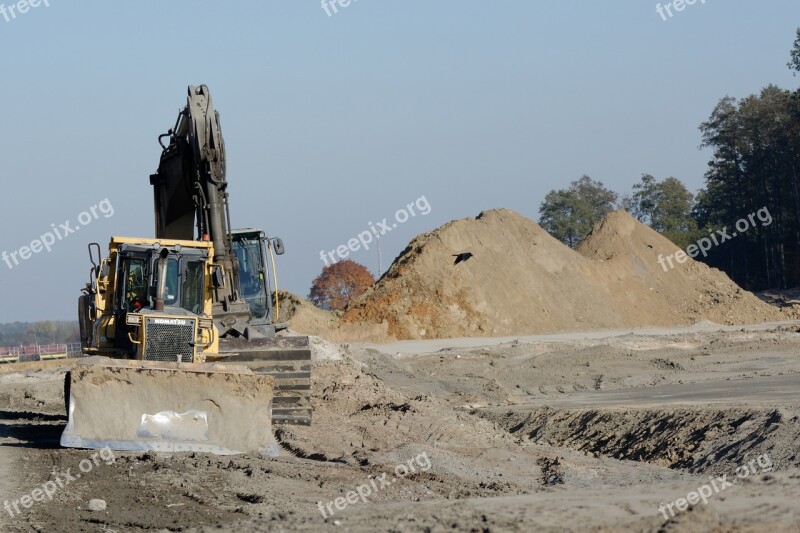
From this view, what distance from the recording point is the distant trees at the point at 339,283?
210 feet

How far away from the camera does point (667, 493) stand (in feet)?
25.8

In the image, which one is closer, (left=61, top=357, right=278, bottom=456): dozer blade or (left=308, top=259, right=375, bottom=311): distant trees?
(left=61, top=357, right=278, bottom=456): dozer blade

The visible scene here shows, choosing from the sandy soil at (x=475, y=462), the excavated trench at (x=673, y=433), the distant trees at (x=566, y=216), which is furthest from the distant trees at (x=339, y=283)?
the excavated trench at (x=673, y=433)

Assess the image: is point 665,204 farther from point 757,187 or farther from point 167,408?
point 167,408

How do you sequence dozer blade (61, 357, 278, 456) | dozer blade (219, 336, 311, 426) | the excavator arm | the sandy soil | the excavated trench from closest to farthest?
the sandy soil, dozer blade (61, 357, 278, 456), the excavated trench, the excavator arm, dozer blade (219, 336, 311, 426)

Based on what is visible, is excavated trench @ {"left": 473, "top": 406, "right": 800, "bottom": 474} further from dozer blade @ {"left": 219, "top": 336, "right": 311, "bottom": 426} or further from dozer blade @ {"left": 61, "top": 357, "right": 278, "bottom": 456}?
dozer blade @ {"left": 61, "top": 357, "right": 278, "bottom": 456}

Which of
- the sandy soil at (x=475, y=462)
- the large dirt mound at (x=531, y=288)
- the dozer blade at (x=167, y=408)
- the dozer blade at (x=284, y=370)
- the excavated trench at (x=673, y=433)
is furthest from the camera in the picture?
the large dirt mound at (x=531, y=288)

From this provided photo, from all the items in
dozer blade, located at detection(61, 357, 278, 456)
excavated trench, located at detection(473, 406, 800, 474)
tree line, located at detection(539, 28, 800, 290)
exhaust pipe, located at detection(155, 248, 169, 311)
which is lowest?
excavated trench, located at detection(473, 406, 800, 474)

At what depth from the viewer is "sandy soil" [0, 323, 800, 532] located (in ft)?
23.7

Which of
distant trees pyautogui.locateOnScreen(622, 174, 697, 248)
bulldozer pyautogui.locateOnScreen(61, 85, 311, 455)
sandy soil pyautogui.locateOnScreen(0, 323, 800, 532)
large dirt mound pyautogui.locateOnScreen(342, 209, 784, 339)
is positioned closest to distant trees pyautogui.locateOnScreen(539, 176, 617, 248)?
distant trees pyautogui.locateOnScreen(622, 174, 697, 248)

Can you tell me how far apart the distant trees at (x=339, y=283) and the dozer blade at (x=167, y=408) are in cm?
5090

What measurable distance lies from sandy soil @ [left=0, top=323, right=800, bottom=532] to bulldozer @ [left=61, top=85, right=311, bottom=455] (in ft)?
1.38

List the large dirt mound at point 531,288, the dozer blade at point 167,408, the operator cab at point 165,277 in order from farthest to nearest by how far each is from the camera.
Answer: the large dirt mound at point 531,288 → the operator cab at point 165,277 → the dozer blade at point 167,408

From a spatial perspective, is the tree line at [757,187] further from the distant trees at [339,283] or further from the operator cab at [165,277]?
the operator cab at [165,277]
